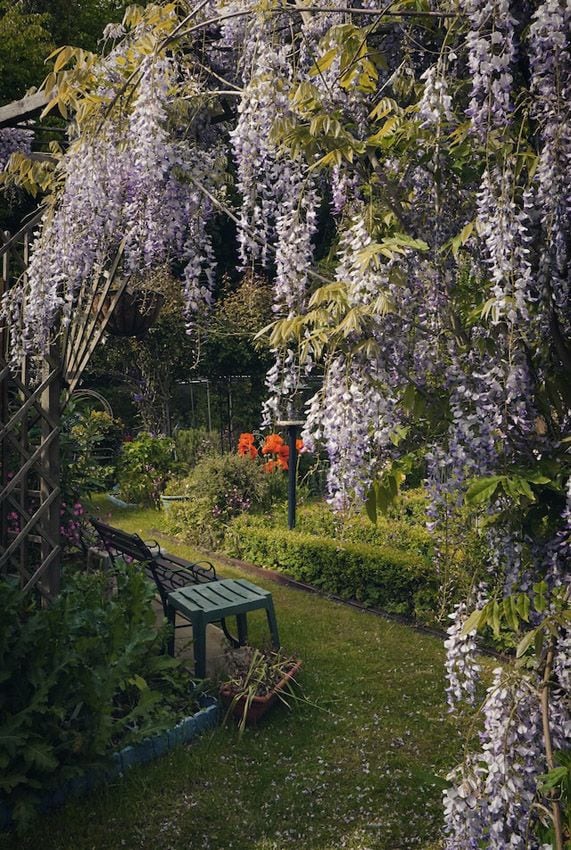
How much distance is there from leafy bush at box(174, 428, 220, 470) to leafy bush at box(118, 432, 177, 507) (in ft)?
0.53

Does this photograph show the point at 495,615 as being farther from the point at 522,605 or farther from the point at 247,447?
the point at 247,447

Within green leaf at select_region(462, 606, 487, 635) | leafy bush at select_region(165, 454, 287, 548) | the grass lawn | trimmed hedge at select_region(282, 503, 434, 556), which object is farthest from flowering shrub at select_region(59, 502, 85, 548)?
green leaf at select_region(462, 606, 487, 635)

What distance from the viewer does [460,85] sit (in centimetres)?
246

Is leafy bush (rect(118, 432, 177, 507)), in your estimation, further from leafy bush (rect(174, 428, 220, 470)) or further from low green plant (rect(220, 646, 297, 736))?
low green plant (rect(220, 646, 297, 736))

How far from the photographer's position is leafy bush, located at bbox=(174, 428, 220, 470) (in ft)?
34.3

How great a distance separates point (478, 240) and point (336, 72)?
761mm

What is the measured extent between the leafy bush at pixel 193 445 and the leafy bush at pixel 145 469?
161mm

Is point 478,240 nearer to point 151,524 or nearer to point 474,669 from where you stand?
point 474,669

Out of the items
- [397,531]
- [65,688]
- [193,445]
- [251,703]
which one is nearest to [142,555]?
[251,703]

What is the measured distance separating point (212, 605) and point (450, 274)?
2508mm

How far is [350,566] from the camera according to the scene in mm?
6535

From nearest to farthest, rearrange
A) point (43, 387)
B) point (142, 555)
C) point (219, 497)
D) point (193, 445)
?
point (43, 387) → point (142, 555) → point (219, 497) → point (193, 445)

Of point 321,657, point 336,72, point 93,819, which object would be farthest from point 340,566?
point 336,72

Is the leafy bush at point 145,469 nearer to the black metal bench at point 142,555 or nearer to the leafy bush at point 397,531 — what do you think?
the leafy bush at point 397,531
